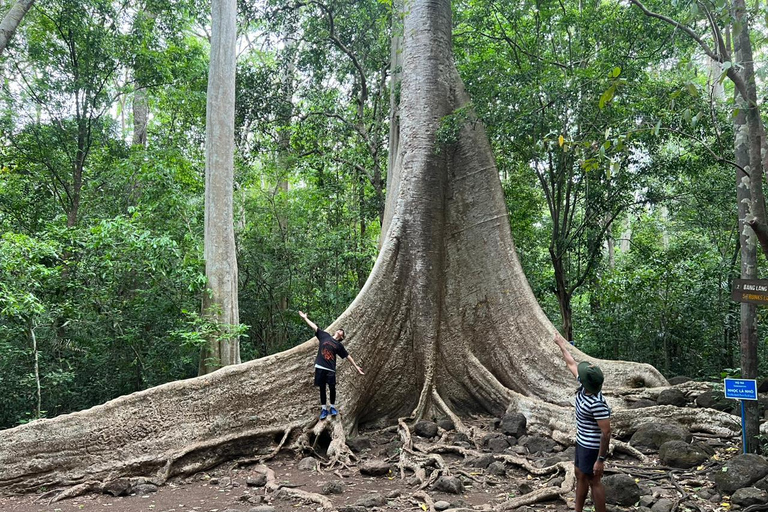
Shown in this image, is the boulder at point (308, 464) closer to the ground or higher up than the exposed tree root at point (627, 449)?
closer to the ground

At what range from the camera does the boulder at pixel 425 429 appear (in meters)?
6.20

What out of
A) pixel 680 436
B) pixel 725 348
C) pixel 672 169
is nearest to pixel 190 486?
pixel 680 436

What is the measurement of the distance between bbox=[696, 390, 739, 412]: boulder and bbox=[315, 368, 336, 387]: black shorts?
416 cm

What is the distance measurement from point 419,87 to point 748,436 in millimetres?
5944

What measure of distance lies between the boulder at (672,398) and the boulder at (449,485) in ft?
8.93

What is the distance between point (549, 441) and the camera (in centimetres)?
566

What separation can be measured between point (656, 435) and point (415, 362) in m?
2.97

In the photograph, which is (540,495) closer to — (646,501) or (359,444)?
(646,501)

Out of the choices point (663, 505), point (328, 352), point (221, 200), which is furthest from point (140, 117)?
point (663, 505)

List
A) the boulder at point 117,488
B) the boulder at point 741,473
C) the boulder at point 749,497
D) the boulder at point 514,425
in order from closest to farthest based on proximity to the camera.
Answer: the boulder at point 749,497 < the boulder at point 741,473 < the boulder at point 117,488 < the boulder at point 514,425

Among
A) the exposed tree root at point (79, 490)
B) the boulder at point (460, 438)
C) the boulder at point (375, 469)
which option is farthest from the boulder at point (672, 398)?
the exposed tree root at point (79, 490)

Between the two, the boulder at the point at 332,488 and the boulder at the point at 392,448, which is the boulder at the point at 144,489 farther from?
the boulder at the point at 392,448

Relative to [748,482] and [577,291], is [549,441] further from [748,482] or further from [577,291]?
[577,291]

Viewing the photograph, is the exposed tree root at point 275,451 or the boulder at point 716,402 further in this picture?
the boulder at point 716,402
